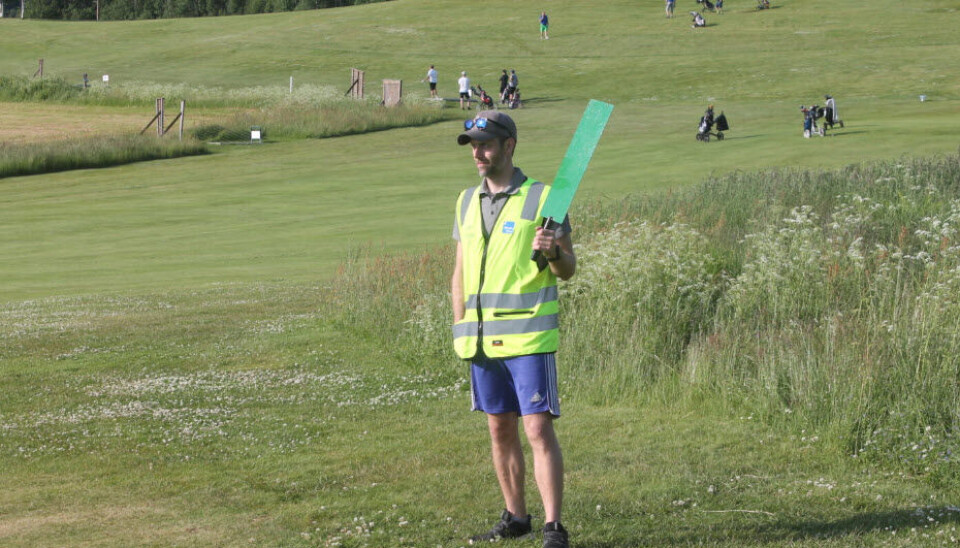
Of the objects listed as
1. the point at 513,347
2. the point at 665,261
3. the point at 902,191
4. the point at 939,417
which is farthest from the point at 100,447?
the point at 902,191

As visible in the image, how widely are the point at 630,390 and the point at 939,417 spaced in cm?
295

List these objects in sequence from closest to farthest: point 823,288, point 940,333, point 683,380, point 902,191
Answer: point 940,333
point 683,380
point 823,288
point 902,191

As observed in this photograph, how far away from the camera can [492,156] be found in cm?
650

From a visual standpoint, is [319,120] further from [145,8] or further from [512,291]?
[145,8]

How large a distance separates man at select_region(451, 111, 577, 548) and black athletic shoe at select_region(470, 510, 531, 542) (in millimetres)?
476

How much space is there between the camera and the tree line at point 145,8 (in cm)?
13600

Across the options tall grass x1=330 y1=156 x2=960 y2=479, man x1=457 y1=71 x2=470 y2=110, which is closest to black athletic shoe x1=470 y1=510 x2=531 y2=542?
tall grass x1=330 y1=156 x2=960 y2=479

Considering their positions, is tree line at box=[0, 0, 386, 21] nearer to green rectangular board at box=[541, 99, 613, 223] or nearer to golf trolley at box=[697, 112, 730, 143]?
golf trolley at box=[697, 112, 730, 143]

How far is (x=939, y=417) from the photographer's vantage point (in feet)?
27.8

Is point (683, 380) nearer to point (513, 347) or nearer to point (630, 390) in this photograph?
point (630, 390)

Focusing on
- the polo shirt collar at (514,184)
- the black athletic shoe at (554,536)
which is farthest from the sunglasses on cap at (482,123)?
the black athletic shoe at (554,536)

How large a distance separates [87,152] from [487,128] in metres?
41.4

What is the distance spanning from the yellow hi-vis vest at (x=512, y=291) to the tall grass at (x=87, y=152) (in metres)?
39.9

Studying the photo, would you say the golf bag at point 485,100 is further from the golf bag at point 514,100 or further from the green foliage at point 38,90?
the green foliage at point 38,90
